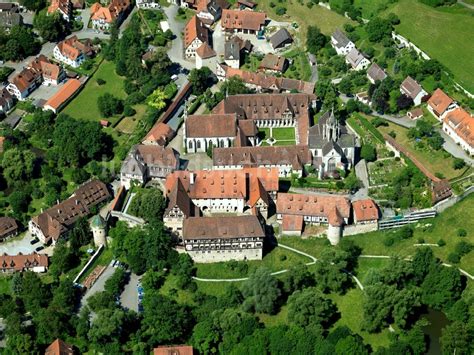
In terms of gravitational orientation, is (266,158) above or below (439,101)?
below

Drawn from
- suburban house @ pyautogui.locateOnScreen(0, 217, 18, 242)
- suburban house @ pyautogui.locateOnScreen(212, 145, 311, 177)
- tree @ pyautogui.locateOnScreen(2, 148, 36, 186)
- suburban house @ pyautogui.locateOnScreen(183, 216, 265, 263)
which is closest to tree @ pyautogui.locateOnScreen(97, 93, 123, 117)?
tree @ pyautogui.locateOnScreen(2, 148, 36, 186)

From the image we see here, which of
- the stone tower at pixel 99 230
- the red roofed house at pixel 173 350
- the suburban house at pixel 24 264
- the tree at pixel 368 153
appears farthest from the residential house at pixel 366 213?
the suburban house at pixel 24 264

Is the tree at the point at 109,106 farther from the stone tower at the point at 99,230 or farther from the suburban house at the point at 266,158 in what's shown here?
the stone tower at the point at 99,230

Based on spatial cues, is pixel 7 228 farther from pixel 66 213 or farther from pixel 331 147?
pixel 331 147

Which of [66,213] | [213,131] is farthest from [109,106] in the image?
[66,213]

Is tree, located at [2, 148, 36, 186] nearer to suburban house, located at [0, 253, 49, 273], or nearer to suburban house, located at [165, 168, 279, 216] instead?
suburban house, located at [0, 253, 49, 273]

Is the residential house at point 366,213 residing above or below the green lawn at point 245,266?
above
